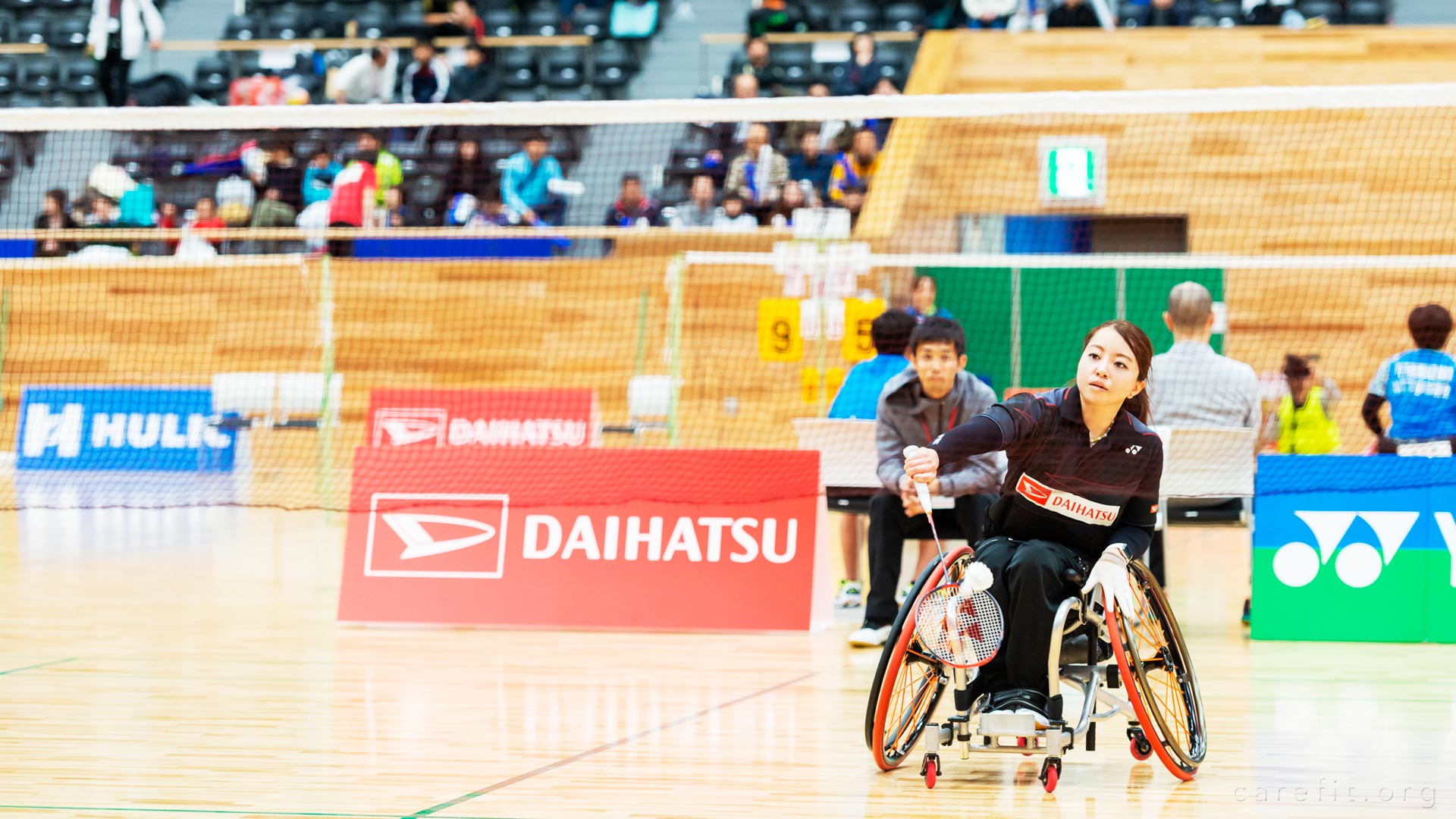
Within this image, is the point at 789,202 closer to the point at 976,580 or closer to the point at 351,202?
the point at 351,202

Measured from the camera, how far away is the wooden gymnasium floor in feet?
13.9

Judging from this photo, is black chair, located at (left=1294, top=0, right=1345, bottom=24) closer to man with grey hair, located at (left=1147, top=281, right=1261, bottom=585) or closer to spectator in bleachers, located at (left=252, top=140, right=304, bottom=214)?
spectator in bleachers, located at (left=252, top=140, right=304, bottom=214)

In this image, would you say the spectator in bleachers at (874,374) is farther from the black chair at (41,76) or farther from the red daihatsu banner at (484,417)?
the black chair at (41,76)

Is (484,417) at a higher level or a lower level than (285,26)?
lower

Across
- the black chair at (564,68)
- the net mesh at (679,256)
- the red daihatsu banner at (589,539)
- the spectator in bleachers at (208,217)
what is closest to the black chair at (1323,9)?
the net mesh at (679,256)

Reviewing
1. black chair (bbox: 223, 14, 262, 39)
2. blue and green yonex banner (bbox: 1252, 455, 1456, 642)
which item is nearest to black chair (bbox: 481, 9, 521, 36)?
black chair (bbox: 223, 14, 262, 39)

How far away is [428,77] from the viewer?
1730 cm

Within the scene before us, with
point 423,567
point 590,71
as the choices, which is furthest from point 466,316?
point 423,567

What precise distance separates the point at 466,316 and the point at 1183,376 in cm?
951

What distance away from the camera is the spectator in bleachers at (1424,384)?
24.2ft

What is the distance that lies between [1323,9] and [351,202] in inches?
389

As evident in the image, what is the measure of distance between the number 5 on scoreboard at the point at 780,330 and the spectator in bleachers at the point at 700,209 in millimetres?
2015

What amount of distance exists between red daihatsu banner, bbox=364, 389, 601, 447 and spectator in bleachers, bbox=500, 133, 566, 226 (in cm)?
424

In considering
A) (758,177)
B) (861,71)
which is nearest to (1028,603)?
(758,177)
